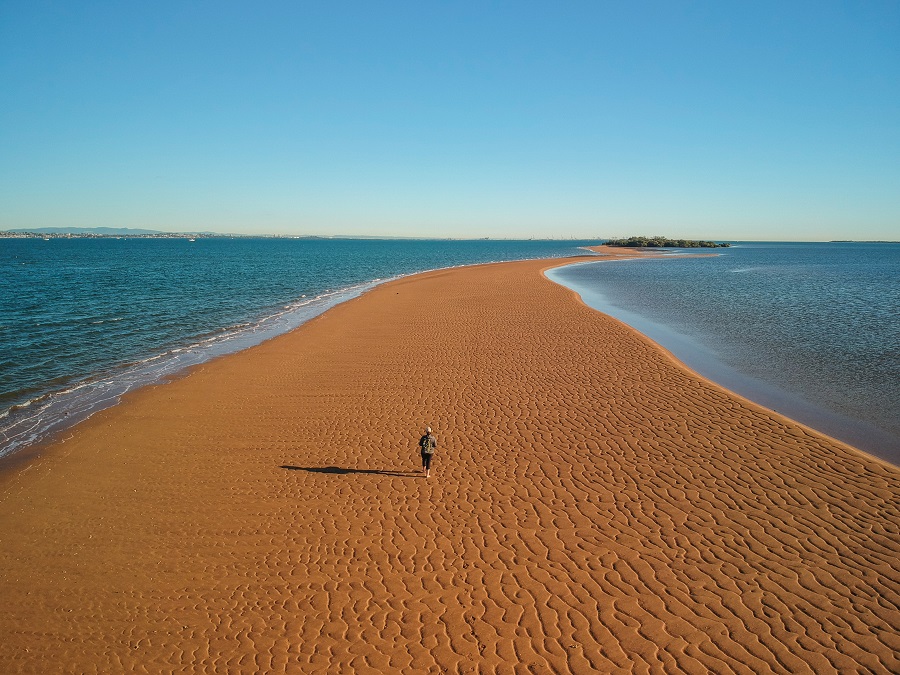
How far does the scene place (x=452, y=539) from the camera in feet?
28.8

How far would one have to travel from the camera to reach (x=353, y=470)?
1140 cm

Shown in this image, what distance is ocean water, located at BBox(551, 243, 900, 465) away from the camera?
1528cm

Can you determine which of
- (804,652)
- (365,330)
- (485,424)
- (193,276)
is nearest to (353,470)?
(485,424)

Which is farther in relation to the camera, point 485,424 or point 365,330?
point 365,330

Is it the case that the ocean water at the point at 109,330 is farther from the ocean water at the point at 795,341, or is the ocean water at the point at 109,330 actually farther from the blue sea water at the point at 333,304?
the ocean water at the point at 795,341

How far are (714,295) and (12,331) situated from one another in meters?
46.0

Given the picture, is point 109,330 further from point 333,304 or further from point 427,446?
point 427,446

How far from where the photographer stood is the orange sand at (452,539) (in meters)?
6.51

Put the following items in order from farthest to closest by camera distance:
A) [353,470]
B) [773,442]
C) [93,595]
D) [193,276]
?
1. [193,276]
2. [773,442]
3. [353,470]
4. [93,595]

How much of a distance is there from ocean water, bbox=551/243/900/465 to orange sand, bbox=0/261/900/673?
244 cm

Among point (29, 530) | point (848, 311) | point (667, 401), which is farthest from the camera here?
point (848, 311)

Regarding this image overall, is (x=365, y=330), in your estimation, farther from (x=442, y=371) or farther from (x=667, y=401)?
(x=667, y=401)

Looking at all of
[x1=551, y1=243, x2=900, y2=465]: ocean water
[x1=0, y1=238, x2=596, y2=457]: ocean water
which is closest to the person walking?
[x1=0, y1=238, x2=596, y2=457]: ocean water

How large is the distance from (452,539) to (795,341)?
22.8 meters
